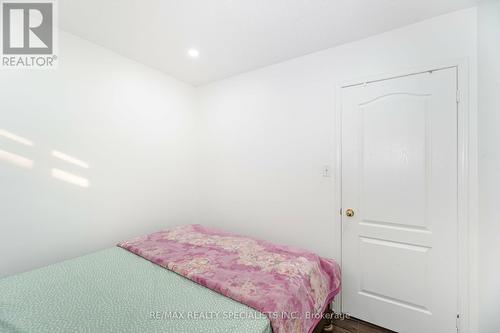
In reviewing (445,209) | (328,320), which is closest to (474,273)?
(445,209)

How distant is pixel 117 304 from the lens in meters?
1.22

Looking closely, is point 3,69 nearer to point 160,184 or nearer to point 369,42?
point 160,184

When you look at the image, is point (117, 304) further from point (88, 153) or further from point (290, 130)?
point (290, 130)

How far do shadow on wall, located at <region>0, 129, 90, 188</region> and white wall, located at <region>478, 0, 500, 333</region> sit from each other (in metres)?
3.22

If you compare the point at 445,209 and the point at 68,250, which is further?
the point at 68,250

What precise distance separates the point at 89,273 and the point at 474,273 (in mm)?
2728

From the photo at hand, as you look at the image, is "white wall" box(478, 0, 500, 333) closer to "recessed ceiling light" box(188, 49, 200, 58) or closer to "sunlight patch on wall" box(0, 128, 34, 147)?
"recessed ceiling light" box(188, 49, 200, 58)

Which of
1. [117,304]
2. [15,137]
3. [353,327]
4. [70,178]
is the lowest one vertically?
[353,327]

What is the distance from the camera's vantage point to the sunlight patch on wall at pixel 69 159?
188cm

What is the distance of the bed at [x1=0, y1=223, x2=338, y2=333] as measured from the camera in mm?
1056

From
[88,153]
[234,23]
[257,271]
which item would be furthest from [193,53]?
[257,271]

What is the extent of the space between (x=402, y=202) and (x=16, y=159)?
10.1ft

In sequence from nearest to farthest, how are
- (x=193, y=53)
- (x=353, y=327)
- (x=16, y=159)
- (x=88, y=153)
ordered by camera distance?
(x=16, y=159) → (x=353, y=327) → (x=88, y=153) → (x=193, y=53)

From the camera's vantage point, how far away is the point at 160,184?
107 inches
